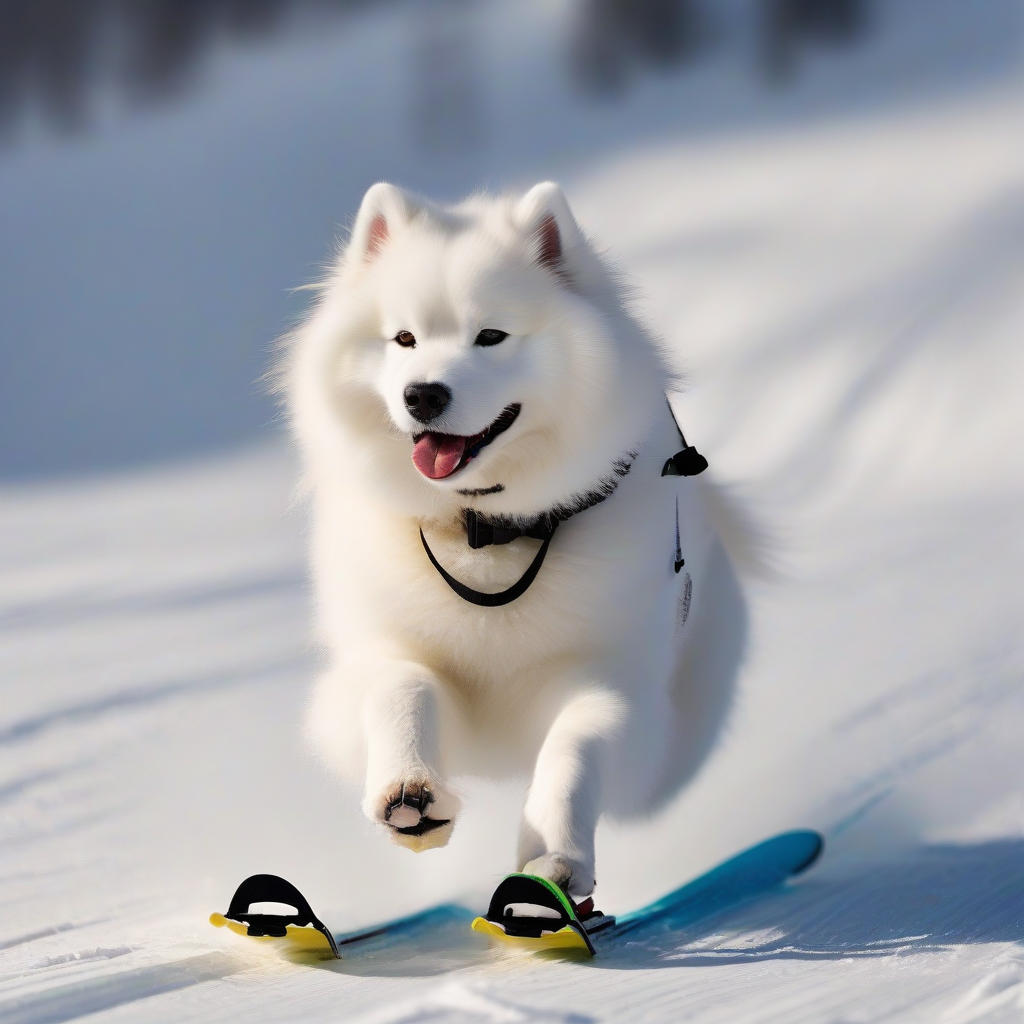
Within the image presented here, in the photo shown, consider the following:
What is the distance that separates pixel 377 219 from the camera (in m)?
2.85

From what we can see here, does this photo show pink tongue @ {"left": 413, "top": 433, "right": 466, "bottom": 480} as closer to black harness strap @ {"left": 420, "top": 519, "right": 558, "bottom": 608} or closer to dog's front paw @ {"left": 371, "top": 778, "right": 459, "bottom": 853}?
black harness strap @ {"left": 420, "top": 519, "right": 558, "bottom": 608}

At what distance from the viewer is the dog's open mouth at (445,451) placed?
2484 mm

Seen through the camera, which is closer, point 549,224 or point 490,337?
point 490,337

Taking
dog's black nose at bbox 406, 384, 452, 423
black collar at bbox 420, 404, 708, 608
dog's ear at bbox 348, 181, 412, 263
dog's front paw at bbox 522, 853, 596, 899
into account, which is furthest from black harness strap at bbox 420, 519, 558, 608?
dog's ear at bbox 348, 181, 412, 263

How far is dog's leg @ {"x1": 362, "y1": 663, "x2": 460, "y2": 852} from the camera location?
7.29 feet

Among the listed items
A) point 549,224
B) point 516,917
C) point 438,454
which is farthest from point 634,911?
point 549,224

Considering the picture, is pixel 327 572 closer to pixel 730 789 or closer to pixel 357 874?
pixel 357 874

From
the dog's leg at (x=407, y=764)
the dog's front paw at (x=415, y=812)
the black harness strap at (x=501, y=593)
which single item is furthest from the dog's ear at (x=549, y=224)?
the dog's front paw at (x=415, y=812)

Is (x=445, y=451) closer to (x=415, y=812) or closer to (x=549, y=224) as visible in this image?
(x=549, y=224)

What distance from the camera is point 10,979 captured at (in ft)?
8.20

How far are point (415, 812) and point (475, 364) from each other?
90 centimetres

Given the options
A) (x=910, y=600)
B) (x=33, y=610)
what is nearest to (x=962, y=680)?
(x=910, y=600)

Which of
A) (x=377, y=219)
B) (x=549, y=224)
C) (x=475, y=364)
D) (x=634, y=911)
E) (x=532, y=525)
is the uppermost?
(x=377, y=219)

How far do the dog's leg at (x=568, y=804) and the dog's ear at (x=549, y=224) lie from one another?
1.05 meters
